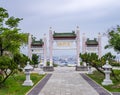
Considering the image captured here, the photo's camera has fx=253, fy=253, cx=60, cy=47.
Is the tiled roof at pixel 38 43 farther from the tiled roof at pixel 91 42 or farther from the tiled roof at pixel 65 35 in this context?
the tiled roof at pixel 91 42

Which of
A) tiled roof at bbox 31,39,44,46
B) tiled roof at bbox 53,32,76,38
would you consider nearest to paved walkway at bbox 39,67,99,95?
tiled roof at bbox 53,32,76,38

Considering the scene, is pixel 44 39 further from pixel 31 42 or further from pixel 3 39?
pixel 3 39

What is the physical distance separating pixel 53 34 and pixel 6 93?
20882mm

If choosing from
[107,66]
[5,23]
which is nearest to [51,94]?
[107,66]

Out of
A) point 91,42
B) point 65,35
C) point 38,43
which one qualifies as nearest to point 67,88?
point 65,35

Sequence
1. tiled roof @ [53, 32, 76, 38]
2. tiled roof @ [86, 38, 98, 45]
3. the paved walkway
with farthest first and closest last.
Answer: tiled roof @ [86, 38, 98, 45] < tiled roof @ [53, 32, 76, 38] < the paved walkway

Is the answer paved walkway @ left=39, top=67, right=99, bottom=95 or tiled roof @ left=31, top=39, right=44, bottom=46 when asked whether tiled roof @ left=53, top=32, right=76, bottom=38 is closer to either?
tiled roof @ left=31, top=39, right=44, bottom=46

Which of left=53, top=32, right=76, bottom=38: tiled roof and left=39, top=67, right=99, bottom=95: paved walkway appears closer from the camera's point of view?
left=39, top=67, right=99, bottom=95: paved walkway

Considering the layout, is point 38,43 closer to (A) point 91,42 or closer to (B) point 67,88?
(A) point 91,42

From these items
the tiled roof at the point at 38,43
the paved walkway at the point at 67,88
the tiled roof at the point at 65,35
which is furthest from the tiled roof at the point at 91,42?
the paved walkway at the point at 67,88

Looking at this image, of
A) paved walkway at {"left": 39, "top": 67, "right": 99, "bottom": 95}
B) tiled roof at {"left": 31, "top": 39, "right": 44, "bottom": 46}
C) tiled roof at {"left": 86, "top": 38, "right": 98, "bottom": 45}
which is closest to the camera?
paved walkway at {"left": 39, "top": 67, "right": 99, "bottom": 95}

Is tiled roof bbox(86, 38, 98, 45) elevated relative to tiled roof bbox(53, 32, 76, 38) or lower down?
lower down

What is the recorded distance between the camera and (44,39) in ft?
106

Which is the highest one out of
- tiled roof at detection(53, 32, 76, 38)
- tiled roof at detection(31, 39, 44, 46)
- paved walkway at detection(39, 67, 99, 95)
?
tiled roof at detection(53, 32, 76, 38)
